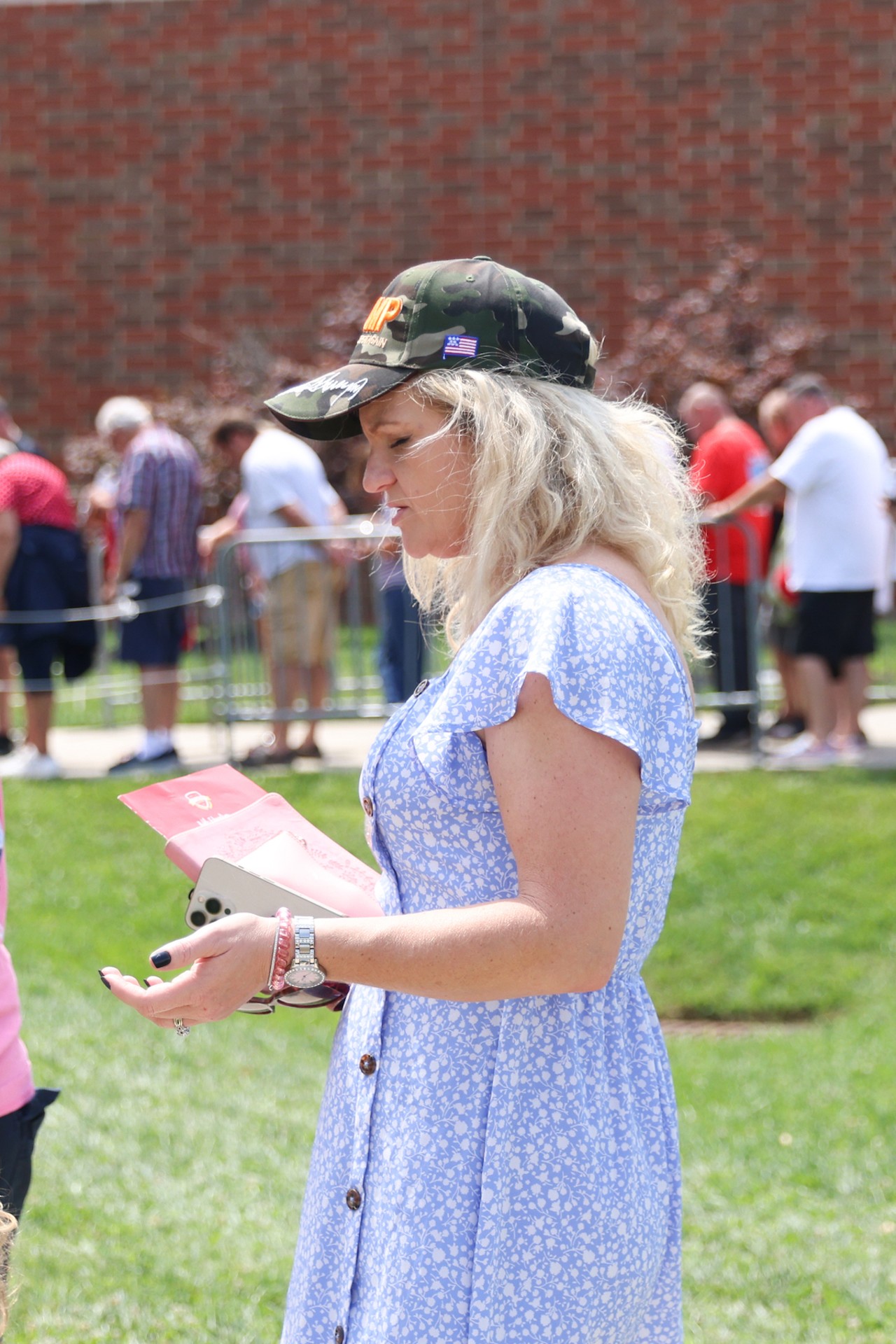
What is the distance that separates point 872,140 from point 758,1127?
12746mm

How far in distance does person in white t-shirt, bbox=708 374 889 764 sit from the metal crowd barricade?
2074 millimetres

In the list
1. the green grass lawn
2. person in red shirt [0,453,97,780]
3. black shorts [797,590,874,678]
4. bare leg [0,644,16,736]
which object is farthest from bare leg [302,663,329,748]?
black shorts [797,590,874,678]

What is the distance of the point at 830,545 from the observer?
7.93m

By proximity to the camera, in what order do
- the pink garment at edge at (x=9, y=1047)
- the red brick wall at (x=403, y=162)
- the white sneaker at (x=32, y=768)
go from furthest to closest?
the red brick wall at (x=403, y=162)
the white sneaker at (x=32, y=768)
the pink garment at edge at (x=9, y=1047)

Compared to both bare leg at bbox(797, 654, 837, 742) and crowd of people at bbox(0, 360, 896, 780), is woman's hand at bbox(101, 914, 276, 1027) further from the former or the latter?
bare leg at bbox(797, 654, 837, 742)

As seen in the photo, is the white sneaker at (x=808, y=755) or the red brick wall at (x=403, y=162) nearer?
the white sneaker at (x=808, y=755)

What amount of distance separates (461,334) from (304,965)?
29.8 inches

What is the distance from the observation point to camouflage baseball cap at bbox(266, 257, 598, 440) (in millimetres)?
1829

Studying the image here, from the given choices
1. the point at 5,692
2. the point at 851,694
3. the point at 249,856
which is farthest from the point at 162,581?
the point at 249,856

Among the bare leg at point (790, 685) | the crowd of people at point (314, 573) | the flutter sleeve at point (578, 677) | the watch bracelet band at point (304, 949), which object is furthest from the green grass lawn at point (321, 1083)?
the bare leg at point (790, 685)

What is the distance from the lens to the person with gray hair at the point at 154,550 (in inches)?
320

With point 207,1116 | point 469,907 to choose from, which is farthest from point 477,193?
point 469,907

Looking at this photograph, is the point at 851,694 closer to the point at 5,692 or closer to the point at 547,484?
the point at 5,692

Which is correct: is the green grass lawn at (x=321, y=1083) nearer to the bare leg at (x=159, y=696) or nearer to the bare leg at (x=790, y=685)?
the bare leg at (x=159, y=696)
